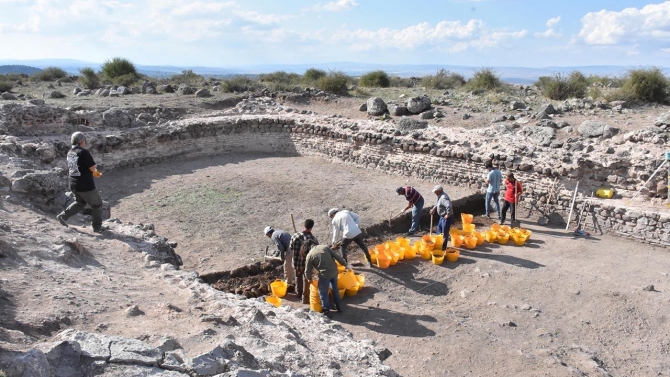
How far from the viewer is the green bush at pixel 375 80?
81.9ft

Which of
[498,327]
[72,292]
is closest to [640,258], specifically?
[498,327]

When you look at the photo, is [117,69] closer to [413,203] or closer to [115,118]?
[115,118]

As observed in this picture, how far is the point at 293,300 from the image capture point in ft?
25.8

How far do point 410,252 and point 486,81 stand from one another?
1381 centimetres

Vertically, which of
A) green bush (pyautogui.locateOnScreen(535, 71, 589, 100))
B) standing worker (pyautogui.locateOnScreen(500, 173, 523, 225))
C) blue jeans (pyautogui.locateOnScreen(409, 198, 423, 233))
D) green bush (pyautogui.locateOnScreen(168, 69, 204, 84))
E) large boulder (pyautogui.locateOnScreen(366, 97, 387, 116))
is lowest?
blue jeans (pyautogui.locateOnScreen(409, 198, 423, 233))

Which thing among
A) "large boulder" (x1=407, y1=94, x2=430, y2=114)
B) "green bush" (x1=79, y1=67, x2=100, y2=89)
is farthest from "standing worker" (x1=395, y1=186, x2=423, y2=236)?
"green bush" (x1=79, y1=67, x2=100, y2=89)

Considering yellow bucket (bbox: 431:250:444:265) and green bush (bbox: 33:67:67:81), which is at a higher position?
green bush (bbox: 33:67:67:81)

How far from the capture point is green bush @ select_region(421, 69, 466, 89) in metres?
23.3

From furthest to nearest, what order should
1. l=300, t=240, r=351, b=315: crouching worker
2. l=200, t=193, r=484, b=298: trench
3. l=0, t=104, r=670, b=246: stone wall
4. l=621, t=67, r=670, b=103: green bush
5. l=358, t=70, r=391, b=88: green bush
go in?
l=358, t=70, r=391, b=88: green bush
l=621, t=67, r=670, b=103: green bush
l=0, t=104, r=670, b=246: stone wall
l=200, t=193, r=484, b=298: trench
l=300, t=240, r=351, b=315: crouching worker

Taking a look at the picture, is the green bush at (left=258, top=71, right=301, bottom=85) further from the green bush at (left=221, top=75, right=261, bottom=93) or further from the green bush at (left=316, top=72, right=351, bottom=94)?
the green bush at (left=316, top=72, right=351, bottom=94)

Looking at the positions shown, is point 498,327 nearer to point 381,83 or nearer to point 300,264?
point 300,264

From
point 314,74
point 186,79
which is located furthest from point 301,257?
point 186,79

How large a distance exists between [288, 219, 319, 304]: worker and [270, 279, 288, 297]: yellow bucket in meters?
0.20

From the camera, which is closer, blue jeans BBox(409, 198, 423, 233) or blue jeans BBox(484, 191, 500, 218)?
blue jeans BBox(409, 198, 423, 233)
